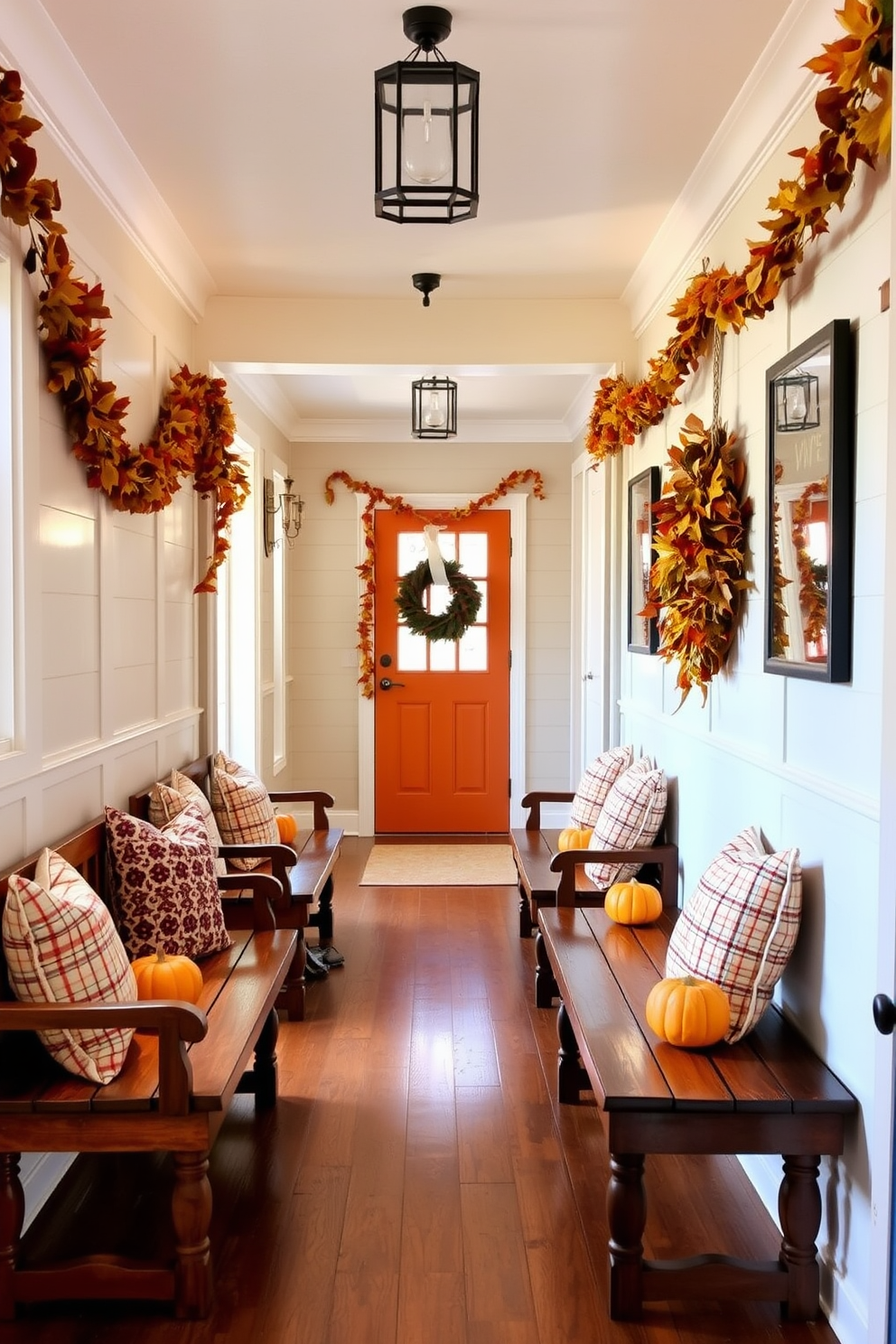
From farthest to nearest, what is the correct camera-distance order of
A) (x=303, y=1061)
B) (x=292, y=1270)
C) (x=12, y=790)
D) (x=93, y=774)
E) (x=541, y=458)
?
(x=541, y=458) → (x=303, y=1061) → (x=93, y=774) → (x=12, y=790) → (x=292, y=1270)

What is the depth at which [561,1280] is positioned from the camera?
2336 millimetres

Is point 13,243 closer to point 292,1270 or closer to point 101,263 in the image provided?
point 101,263

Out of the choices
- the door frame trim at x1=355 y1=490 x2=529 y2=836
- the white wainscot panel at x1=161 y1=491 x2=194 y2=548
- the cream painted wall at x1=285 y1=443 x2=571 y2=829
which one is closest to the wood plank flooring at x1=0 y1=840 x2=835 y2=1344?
the white wainscot panel at x1=161 y1=491 x2=194 y2=548

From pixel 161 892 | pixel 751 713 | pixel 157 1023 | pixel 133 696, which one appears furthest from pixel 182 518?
pixel 157 1023

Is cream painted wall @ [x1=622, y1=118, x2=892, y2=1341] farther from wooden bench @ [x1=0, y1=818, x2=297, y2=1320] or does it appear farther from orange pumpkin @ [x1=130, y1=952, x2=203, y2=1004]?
orange pumpkin @ [x1=130, y1=952, x2=203, y2=1004]

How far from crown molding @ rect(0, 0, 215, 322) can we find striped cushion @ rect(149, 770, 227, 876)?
5.83 ft

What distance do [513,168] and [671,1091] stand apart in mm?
2579

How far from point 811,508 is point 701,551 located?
2.40 feet

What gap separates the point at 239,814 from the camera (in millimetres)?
4227

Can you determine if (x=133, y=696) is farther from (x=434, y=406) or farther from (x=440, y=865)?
(x=440, y=865)

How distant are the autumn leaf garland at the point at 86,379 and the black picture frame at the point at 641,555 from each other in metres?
1.69

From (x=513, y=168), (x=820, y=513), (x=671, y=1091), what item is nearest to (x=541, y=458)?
(x=513, y=168)

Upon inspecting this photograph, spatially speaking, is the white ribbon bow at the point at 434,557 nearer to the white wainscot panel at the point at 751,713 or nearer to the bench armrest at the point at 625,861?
the bench armrest at the point at 625,861

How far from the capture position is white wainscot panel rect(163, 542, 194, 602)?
402 centimetres
